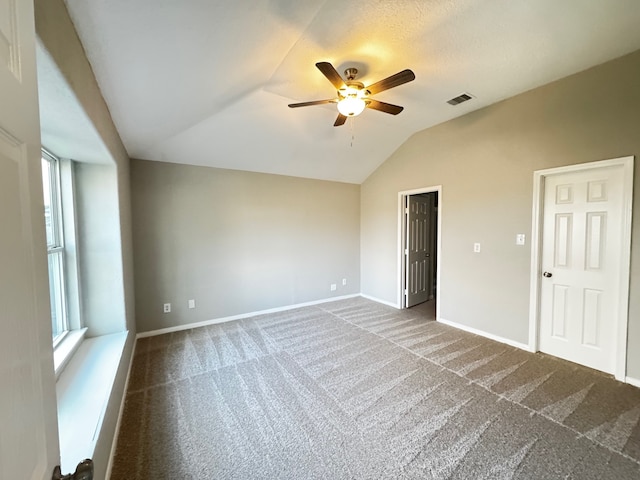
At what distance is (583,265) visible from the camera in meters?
2.62

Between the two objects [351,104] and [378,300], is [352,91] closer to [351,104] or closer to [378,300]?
[351,104]

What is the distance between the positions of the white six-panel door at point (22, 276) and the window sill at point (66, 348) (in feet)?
5.47

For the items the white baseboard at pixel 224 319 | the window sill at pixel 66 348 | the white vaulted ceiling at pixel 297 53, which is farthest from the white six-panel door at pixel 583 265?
the window sill at pixel 66 348

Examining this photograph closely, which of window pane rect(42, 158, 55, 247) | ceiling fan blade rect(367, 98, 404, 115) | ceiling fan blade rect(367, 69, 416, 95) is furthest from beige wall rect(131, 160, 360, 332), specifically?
ceiling fan blade rect(367, 69, 416, 95)

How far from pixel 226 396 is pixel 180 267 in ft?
6.59

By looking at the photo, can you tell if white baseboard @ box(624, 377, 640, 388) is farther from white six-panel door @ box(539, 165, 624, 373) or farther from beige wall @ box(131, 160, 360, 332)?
beige wall @ box(131, 160, 360, 332)

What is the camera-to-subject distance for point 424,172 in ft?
13.0

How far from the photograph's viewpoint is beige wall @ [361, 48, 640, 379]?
7.68ft

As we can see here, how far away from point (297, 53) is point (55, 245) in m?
2.48

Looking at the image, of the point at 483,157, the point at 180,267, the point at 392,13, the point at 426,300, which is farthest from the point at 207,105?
the point at 426,300

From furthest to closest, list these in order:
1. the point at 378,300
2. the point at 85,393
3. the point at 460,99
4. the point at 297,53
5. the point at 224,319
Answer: the point at 378,300
the point at 224,319
the point at 460,99
the point at 297,53
the point at 85,393

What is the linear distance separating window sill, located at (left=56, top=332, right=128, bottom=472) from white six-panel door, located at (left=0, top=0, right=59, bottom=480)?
0.97 m

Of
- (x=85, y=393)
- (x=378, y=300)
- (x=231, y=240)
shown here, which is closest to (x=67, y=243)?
(x=85, y=393)

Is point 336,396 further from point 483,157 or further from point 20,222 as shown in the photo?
point 483,157
